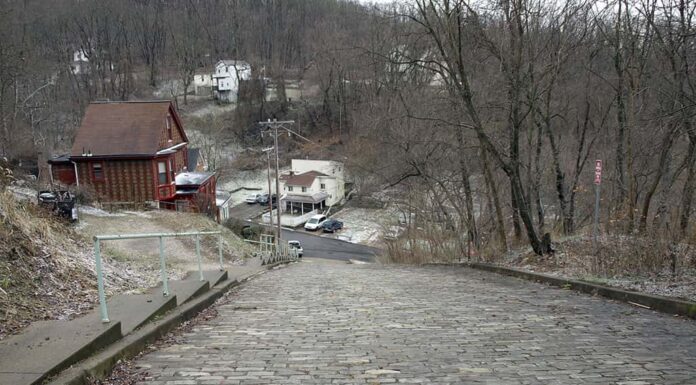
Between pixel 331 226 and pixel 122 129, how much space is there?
20.7 metres

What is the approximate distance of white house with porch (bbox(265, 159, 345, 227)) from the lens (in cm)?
5309

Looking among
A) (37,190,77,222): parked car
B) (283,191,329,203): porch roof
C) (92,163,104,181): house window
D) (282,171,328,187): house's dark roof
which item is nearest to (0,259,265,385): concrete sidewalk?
(37,190,77,222): parked car

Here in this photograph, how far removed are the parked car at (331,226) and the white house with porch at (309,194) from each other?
429 centimetres

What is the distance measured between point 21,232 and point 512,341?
6.15 meters

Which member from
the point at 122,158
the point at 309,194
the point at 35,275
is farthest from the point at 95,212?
the point at 309,194

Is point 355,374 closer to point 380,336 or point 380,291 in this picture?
point 380,336

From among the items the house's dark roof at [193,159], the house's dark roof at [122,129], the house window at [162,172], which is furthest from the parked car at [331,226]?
the house's dark roof at [122,129]

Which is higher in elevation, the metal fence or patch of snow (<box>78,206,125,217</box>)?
patch of snow (<box>78,206,125,217</box>)

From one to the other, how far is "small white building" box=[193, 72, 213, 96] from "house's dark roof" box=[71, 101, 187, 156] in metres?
66.7

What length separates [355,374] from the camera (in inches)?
173

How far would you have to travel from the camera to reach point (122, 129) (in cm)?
3136

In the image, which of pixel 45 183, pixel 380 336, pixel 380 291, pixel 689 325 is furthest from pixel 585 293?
pixel 45 183

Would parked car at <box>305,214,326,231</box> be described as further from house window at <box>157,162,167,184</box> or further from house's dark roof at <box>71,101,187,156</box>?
house's dark roof at <box>71,101,187,156</box>

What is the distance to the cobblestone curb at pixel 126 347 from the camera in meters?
3.88
